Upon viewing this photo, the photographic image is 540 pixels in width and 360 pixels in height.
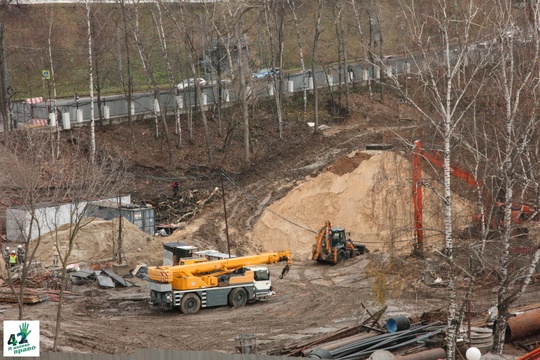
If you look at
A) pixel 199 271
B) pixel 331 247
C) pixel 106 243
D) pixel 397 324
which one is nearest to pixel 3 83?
pixel 106 243

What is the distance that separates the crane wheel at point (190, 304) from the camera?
113 ft

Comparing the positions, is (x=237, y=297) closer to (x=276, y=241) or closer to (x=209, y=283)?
(x=209, y=283)

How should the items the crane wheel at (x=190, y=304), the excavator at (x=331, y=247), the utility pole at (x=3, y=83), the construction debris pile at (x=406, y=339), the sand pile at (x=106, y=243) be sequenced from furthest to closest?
1. the utility pole at (x=3, y=83)
2. the excavator at (x=331, y=247)
3. the sand pile at (x=106, y=243)
4. the crane wheel at (x=190, y=304)
5. the construction debris pile at (x=406, y=339)

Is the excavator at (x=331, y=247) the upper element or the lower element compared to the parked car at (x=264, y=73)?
lower

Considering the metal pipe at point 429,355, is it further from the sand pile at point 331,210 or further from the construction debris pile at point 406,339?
the sand pile at point 331,210

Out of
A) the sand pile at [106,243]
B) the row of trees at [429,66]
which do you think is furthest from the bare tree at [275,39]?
the sand pile at [106,243]

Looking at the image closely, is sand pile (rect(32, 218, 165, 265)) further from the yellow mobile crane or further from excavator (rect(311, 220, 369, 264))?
the yellow mobile crane

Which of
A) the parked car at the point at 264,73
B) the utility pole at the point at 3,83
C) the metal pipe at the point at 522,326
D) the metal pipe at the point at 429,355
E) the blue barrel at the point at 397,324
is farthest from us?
the parked car at the point at 264,73

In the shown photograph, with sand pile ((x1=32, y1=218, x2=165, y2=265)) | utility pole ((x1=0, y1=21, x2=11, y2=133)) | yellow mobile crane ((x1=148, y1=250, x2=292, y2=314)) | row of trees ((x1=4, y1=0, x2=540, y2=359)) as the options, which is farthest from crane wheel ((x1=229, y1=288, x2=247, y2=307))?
utility pole ((x1=0, y1=21, x2=11, y2=133))

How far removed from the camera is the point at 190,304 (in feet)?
113

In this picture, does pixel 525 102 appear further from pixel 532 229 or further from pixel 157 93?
pixel 157 93

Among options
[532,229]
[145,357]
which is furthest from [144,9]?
[145,357]

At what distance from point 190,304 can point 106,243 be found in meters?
10.1

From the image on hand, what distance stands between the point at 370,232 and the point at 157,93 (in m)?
16.3
